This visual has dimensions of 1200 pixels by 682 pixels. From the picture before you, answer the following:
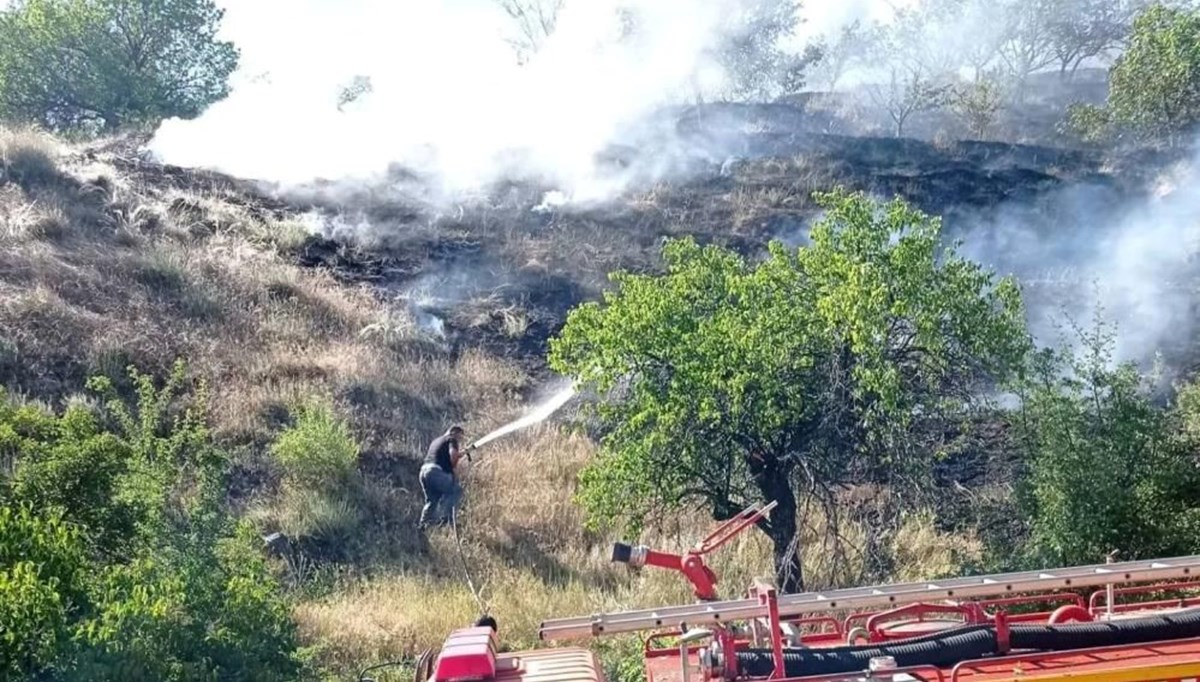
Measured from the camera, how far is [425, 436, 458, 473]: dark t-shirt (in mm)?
12125

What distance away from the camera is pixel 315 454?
39.3 ft

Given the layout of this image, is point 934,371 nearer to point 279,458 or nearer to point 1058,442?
point 1058,442

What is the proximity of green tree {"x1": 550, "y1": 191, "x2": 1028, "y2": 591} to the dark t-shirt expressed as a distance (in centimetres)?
356

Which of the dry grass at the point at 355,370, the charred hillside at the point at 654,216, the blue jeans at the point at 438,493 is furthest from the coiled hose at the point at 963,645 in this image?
Answer: the charred hillside at the point at 654,216

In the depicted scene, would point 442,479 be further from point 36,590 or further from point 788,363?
point 36,590

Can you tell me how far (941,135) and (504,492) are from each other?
23.1 metres

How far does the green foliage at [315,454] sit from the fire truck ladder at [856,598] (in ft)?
26.9

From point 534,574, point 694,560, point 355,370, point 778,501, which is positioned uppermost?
point 355,370

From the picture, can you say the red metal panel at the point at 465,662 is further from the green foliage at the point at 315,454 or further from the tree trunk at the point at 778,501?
the green foliage at the point at 315,454

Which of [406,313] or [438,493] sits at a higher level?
[406,313]

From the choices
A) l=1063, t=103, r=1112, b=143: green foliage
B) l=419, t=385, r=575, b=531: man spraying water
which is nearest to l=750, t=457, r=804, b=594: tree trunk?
l=419, t=385, r=575, b=531: man spraying water

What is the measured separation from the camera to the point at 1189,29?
69.9ft

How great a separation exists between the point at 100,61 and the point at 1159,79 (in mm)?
24493

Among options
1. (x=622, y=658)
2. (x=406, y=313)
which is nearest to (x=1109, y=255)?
(x=406, y=313)
